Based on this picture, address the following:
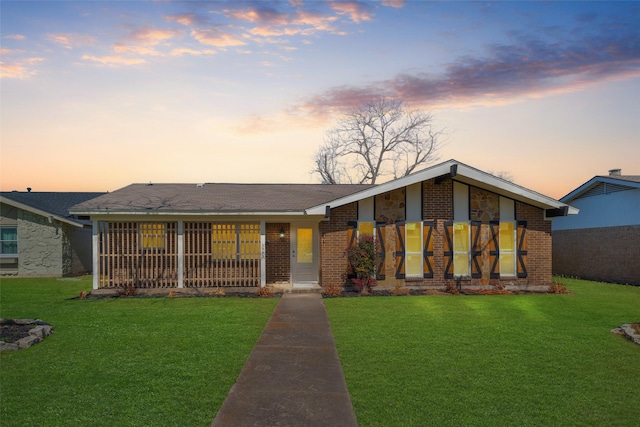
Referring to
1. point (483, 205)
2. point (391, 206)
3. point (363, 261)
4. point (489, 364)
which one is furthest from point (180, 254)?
point (489, 364)

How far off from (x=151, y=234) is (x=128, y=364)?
9.20m

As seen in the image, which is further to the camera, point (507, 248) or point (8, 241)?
point (8, 241)

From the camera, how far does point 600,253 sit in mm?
19266

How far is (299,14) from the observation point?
1349cm

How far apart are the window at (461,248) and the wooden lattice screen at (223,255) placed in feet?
23.0

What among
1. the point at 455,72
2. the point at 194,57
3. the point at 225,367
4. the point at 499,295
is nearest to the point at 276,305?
the point at 225,367

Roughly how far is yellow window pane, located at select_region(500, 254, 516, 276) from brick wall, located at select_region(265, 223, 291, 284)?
773 cm

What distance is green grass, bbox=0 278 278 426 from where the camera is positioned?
4.96m

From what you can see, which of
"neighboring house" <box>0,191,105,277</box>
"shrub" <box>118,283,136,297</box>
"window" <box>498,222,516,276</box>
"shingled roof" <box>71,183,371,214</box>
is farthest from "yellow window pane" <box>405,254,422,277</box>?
"neighboring house" <box>0,191,105,277</box>

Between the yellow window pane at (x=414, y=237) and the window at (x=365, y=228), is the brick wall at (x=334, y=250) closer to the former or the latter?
the window at (x=365, y=228)

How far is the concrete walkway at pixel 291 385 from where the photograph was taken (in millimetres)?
4781

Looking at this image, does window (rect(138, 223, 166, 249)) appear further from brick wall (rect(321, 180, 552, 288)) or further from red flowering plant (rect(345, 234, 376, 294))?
red flowering plant (rect(345, 234, 376, 294))

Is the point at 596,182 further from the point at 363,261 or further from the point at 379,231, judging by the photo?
the point at 363,261

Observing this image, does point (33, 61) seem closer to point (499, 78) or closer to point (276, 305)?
point (276, 305)
